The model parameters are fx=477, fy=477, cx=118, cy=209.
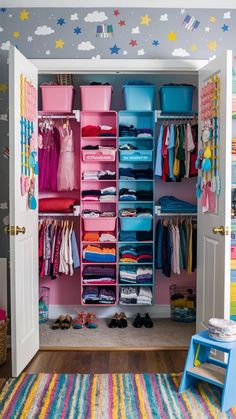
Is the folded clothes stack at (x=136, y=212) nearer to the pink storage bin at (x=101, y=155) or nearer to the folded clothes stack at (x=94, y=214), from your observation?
the folded clothes stack at (x=94, y=214)

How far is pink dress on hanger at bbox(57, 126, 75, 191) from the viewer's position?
4746 millimetres

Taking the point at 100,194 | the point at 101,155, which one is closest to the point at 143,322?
Answer: the point at 100,194

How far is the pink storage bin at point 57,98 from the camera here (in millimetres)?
4594

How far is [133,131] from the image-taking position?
4746 millimetres

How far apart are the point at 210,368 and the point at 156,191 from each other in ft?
7.60

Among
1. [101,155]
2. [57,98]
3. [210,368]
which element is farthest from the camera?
[101,155]

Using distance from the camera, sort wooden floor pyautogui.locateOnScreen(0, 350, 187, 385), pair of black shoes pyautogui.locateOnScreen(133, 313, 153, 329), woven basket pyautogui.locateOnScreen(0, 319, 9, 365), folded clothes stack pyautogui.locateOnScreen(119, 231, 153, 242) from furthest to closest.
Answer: folded clothes stack pyautogui.locateOnScreen(119, 231, 153, 242), pair of black shoes pyautogui.locateOnScreen(133, 313, 153, 329), woven basket pyautogui.locateOnScreen(0, 319, 9, 365), wooden floor pyautogui.locateOnScreen(0, 350, 187, 385)

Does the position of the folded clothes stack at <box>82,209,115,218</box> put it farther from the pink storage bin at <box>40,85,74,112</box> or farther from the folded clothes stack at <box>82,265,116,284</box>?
the pink storage bin at <box>40,85,74,112</box>

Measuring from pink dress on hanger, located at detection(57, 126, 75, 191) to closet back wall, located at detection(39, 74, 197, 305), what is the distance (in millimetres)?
418

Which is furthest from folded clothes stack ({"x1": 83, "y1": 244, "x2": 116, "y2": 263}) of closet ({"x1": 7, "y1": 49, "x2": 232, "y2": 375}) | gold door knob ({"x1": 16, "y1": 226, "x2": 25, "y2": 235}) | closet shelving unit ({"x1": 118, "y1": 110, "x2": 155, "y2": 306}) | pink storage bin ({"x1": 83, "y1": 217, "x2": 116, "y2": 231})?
gold door knob ({"x1": 16, "y1": 226, "x2": 25, "y2": 235})

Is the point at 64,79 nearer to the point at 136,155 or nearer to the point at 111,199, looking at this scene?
the point at 136,155

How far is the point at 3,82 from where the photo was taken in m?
3.87

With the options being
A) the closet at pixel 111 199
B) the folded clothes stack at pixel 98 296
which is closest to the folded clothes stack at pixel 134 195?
the closet at pixel 111 199

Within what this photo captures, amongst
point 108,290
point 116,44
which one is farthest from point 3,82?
point 108,290
